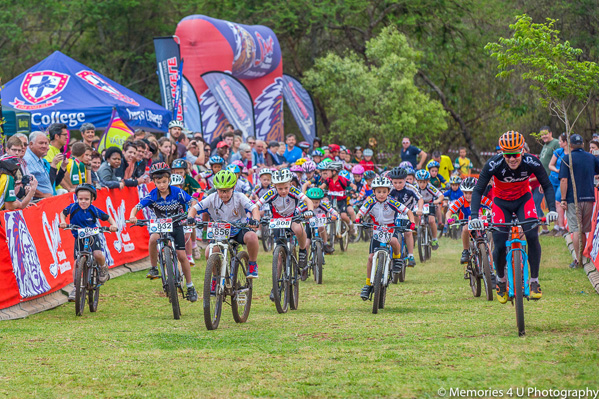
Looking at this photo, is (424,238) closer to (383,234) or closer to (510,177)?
(383,234)

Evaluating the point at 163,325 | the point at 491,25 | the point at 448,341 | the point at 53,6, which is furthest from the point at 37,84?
the point at 491,25

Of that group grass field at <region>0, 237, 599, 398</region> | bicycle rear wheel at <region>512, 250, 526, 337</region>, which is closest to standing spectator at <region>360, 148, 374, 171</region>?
grass field at <region>0, 237, 599, 398</region>

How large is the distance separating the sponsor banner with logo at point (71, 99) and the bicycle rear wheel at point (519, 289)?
1294cm

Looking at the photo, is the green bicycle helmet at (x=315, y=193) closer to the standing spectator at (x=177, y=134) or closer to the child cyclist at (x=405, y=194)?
the child cyclist at (x=405, y=194)

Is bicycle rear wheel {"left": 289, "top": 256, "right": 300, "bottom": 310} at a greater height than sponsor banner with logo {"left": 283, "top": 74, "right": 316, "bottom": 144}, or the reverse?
sponsor banner with logo {"left": 283, "top": 74, "right": 316, "bottom": 144}

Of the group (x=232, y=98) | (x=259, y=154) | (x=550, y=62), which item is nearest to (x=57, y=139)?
(x=550, y=62)

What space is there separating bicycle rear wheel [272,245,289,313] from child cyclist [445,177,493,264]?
2692 mm

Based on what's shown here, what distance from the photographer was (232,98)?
25312 mm

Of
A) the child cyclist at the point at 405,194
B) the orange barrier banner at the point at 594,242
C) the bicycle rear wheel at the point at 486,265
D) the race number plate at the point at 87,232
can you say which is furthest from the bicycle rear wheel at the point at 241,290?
the orange barrier banner at the point at 594,242

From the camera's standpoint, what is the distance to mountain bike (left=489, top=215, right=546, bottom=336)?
870 centimetres

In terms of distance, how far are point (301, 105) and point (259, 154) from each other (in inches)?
Answer: 395

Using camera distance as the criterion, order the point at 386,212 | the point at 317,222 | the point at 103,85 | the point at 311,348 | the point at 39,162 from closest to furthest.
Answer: the point at 311,348 < the point at 386,212 < the point at 39,162 < the point at 317,222 < the point at 103,85

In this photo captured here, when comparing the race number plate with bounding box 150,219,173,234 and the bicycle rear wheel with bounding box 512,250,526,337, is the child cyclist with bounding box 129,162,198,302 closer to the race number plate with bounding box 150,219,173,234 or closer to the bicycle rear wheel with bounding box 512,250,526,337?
the race number plate with bounding box 150,219,173,234

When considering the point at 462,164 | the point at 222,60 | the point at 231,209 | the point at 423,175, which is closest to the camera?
the point at 231,209
